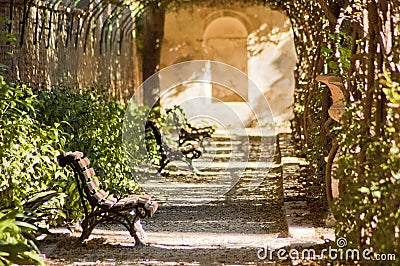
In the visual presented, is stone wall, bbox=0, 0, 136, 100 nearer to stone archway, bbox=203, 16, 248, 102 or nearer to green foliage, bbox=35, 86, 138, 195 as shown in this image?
green foliage, bbox=35, 86, 138, 195

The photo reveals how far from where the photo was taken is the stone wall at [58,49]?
31.0 ft

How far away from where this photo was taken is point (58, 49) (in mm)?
11602

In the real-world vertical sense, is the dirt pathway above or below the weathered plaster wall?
below

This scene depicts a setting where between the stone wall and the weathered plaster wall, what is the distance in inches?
136

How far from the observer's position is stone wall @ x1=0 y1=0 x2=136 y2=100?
9445 millimetres

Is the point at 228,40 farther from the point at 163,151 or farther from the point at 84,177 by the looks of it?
the point at 84,177

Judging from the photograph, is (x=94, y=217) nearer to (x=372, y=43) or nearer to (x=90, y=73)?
(x=372, y=43)

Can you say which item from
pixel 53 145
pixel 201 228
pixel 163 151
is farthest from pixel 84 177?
pixel 163 151

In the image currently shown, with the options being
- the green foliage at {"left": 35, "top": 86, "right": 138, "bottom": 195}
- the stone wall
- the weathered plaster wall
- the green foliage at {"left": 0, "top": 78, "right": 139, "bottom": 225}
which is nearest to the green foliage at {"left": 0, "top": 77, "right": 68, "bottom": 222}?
the green foliage at {"left": 0, "top": 78, "right": 139, "bottom": 225}

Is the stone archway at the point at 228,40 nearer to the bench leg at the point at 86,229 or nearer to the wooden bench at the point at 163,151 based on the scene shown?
the wooden bench at the point at 163,151

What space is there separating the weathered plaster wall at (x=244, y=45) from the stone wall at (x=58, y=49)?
346cm

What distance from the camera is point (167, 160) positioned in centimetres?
1271

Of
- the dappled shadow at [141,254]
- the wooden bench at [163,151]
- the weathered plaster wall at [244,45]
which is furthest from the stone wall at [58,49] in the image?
the weathered plaster wall at [244,45]

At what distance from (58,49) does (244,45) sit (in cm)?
971
